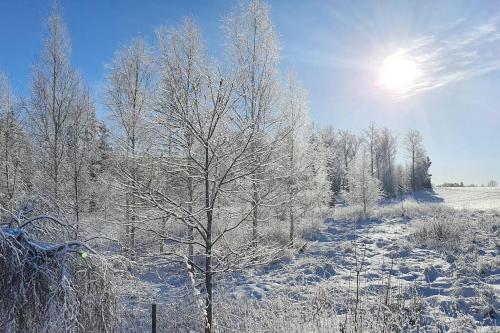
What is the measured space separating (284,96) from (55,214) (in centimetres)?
940

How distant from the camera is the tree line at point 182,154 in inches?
187

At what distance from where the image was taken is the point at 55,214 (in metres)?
4.19

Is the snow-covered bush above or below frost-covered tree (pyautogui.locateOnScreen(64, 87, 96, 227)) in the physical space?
below

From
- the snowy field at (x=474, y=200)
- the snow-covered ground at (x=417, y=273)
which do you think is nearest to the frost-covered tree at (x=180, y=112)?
the snow-covered ground at (x=417, y=273)

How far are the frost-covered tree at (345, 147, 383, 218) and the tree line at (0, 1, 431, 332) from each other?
96 millimetres

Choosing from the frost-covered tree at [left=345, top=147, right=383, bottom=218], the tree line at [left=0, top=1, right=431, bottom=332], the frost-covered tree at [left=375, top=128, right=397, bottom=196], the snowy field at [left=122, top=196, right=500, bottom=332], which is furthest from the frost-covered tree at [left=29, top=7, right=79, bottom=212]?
the frost-covered tree at [left=375, top=128, right=397, bottom=196]

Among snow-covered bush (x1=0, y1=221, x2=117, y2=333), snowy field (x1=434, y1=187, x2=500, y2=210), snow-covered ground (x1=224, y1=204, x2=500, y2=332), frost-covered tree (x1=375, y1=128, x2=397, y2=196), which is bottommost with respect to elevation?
snow-covered ground (x1=224, y1=204, x2=500, y2=332)

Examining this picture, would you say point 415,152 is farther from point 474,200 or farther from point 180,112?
point 180,112

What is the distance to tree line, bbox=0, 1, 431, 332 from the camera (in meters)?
4.75

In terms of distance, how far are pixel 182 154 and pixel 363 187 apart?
1832 cm

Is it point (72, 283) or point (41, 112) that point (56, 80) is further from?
point (72, 283)

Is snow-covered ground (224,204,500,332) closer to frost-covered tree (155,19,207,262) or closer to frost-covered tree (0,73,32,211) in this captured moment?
frost-covered tree (155,19,207,262)

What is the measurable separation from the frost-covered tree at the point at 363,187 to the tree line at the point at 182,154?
96 millimetres

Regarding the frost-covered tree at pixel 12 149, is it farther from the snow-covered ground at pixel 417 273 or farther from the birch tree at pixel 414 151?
the birch tree at pixel 414 151
